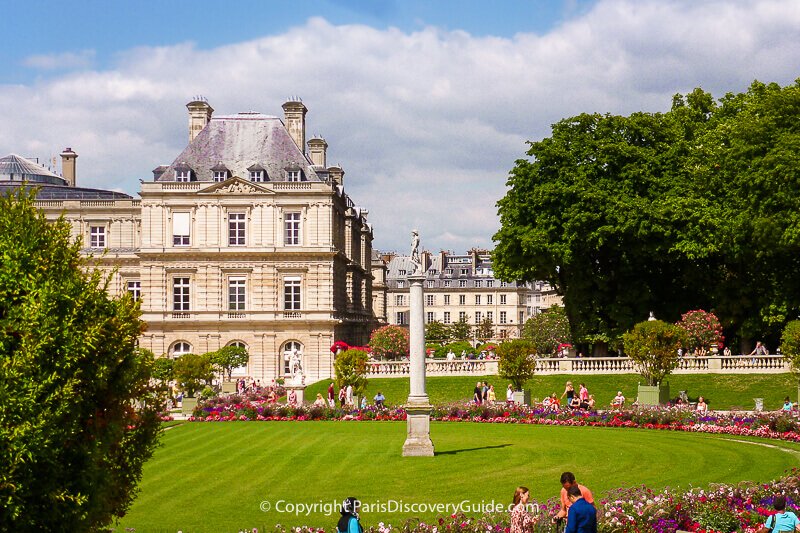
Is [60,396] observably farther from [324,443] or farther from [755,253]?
[755,253]

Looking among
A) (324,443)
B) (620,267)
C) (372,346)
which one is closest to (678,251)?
(620,267)

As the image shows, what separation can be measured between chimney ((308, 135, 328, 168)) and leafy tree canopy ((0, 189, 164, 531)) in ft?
238

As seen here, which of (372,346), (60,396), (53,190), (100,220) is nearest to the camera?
(60,396)

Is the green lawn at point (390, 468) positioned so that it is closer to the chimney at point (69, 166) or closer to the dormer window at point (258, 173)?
the dormer window at point (258, 173)

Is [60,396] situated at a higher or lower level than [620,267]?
lower

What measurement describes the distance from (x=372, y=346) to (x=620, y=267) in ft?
60.2

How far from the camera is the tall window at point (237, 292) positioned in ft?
221

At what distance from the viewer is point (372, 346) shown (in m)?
66.1

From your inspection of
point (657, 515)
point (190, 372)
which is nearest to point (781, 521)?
point (657, 515)

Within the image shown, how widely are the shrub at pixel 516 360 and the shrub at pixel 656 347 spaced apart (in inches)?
182

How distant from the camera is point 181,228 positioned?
67.6 metres

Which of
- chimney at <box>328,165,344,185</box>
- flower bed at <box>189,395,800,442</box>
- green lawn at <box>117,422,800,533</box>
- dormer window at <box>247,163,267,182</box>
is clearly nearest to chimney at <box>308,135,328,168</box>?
chimney at <box>328,165,344,185</box>

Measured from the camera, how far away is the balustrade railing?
48.7 m

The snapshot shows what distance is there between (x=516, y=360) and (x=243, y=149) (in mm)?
33510
